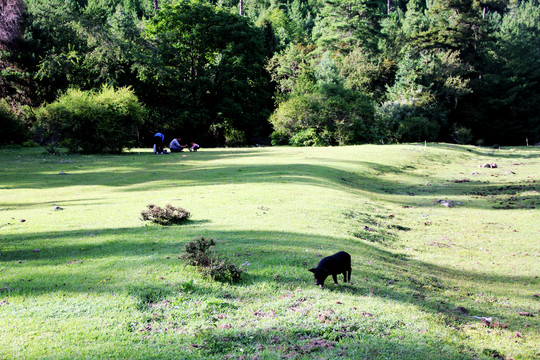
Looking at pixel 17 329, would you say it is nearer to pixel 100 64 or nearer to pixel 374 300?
pixel 374 300

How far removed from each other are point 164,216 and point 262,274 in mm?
4273

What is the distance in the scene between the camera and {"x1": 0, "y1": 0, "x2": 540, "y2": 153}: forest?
111 feet

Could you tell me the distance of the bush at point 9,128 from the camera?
101ft

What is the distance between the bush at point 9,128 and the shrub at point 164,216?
26758mm

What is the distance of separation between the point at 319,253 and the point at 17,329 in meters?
5.47

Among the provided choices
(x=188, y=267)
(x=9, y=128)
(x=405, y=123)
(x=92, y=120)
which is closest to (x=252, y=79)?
(x=405, y=123)

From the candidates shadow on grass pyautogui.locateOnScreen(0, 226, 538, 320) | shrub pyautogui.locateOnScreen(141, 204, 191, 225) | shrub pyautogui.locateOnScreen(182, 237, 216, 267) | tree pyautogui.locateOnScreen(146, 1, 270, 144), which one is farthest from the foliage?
shrub pyautogui.locateOnScreen(182, 237, 216, 267)

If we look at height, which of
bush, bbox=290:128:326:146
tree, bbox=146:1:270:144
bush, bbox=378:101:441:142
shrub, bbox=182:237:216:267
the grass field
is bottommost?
the grass field

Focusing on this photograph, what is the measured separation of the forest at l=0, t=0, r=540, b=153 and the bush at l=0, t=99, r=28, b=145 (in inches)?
3.8

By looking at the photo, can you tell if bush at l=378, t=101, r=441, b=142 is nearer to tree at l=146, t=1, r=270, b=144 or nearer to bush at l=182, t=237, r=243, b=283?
tree at l=146, t=1, r=270, b=144

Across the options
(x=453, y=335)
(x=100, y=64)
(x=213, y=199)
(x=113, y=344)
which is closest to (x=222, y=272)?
(x=113, y=344)

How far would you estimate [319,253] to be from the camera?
8.50 m

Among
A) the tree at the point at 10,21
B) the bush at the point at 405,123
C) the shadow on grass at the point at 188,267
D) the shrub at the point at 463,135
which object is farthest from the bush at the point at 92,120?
the shrub at the point at 463,135

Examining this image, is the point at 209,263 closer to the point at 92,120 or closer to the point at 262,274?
the point at 262,274
